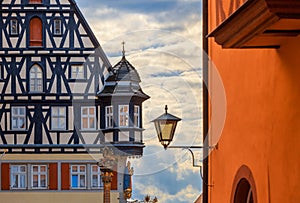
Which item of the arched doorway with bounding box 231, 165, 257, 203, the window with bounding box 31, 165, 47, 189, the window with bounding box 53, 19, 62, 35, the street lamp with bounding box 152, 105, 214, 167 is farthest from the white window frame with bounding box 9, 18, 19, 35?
the arched doorway with bounding box 231, 165, 257, 203

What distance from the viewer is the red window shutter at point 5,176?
74.1 feet

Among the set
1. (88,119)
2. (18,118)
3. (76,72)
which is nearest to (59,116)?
(88,119)

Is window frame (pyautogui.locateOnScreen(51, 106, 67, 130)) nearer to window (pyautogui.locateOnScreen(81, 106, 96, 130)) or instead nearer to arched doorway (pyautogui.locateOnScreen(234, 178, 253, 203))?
window (pyautogui.locateOnScreen(81, 106, 96, 130))

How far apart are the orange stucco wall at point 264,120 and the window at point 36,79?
1628cm

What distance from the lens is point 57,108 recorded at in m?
22.3

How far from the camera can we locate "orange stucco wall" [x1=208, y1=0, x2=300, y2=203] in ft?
12.3

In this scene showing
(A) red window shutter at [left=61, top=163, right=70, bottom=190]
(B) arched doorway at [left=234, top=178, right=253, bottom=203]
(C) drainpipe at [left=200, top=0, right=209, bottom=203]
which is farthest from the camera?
(A) red window shutter at [left=61, top=163, right=70, bottom=190]

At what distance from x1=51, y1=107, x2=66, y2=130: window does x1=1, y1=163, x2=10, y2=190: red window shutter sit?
69.1 inches

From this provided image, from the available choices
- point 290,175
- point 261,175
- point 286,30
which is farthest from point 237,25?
point 261,175

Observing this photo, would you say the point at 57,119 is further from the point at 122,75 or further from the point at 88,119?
the point at 122,75

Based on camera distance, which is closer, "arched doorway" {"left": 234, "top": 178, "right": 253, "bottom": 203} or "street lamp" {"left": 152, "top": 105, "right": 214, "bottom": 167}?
"arched doorway" {"left": 234, "top": 178, "right": 253, "bottom": 203}

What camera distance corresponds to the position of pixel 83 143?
22375 millimetres

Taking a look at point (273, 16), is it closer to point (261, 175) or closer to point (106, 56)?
point (261, 175)

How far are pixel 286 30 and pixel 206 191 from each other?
146 inches
